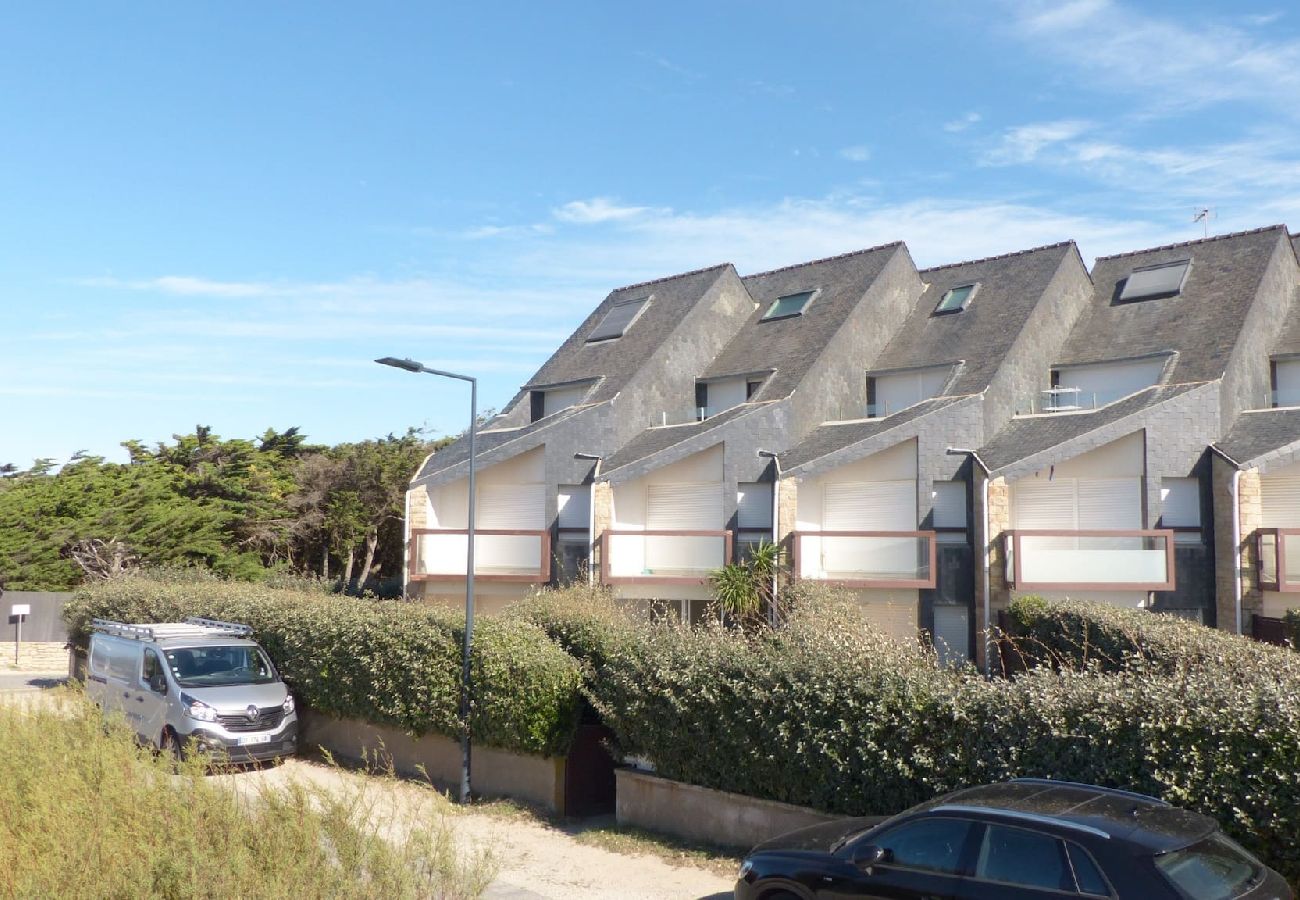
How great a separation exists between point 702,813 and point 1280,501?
17601 millimetres

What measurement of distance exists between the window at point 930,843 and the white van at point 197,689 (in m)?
10.9

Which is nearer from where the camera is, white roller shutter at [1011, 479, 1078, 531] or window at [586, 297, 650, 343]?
white roller shutter at [1011, 479, 1078, 531]

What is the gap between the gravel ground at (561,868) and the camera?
10.8 metres

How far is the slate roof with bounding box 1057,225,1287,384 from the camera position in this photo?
2683 centimetres

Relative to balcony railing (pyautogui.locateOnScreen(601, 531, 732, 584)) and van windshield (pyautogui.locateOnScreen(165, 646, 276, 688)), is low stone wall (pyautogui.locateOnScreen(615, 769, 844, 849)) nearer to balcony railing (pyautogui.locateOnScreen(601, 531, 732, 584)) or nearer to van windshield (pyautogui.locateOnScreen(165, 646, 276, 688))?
van windshield (pyautogui.locateOnScreen(165, 646, 276, 688))

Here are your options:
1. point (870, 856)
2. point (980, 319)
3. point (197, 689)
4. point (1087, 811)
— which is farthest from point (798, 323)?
point (1087, 811)

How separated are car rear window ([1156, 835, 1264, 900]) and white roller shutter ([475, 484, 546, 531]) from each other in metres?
23.2

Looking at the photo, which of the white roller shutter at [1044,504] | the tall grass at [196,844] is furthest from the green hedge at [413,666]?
the white roller shutter at [1044,504]

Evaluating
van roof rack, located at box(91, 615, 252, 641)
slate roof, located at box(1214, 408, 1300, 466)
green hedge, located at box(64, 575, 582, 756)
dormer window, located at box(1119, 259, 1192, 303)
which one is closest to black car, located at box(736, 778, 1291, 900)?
green hedge, located at box(64, 575, 582, 756)

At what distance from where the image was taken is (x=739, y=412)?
96.1 feet

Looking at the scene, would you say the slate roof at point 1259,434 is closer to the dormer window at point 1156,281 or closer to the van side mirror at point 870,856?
the dormer window at point 1156,281

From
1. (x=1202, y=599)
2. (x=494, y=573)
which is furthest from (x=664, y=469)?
(x=1202, y=599)

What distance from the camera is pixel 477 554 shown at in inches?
1133

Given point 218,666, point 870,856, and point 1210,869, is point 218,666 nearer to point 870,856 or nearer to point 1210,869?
point 870,856
